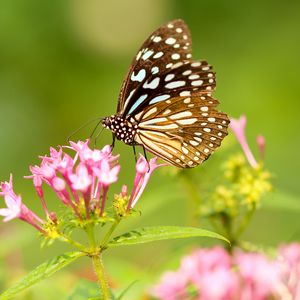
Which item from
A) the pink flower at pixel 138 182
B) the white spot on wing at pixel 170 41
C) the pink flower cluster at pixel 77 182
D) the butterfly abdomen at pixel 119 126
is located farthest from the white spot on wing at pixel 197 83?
the pink flower cluster at pixel 77 182

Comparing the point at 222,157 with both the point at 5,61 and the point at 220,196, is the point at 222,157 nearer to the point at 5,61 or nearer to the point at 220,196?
the point at 220,196

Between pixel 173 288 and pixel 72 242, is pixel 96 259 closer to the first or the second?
pixel 72 242

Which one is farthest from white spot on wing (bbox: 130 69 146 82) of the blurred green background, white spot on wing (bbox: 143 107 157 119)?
the blurred green background

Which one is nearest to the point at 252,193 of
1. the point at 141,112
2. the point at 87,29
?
the point at 141,112

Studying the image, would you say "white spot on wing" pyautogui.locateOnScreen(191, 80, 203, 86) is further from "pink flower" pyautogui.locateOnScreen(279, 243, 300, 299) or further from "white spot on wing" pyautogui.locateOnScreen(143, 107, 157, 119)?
"pink flower" pyautogui.locateOnScreen(279, 243, 300, 299)

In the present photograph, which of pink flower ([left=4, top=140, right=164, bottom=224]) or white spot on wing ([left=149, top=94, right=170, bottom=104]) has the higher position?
white spot on wing ([left=149, top=94, right=170, bottom=104])

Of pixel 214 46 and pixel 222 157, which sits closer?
pixel 222 157
